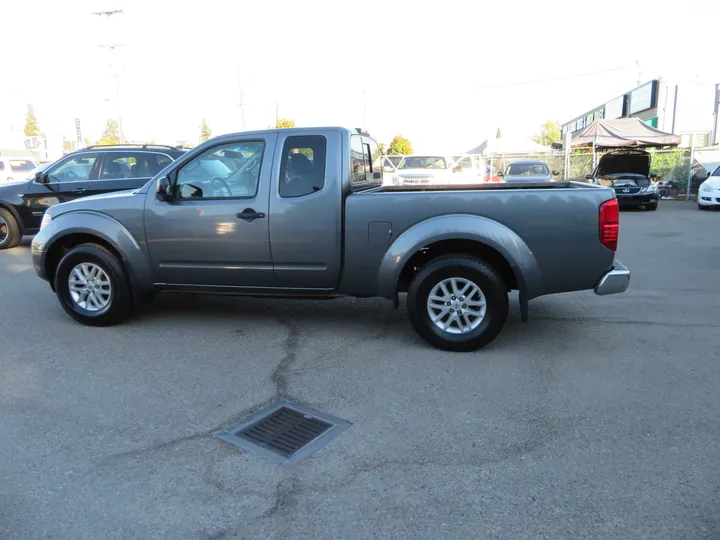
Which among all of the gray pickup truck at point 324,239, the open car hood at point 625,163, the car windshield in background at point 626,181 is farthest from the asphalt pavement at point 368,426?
the open car hood at point 625,163

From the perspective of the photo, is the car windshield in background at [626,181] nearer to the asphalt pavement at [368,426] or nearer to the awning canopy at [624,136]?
the awning canopy at [624,136]

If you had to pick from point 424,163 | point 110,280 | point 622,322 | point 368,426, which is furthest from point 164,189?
point 424,163

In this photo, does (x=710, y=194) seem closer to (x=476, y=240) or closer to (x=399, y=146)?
(x=476, y=240)

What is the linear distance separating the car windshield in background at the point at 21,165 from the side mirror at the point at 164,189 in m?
19.9

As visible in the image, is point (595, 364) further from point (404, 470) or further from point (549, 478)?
point (404, 470)

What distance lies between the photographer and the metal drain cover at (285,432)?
11.0 ft

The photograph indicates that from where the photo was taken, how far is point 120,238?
5625 millimetres

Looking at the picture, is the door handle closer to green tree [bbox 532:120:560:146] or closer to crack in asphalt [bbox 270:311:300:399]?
crack in asphalt [bbox 270:311:300:399]

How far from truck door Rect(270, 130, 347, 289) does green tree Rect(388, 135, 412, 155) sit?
4547 centimetres

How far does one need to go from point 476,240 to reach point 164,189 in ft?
9.70

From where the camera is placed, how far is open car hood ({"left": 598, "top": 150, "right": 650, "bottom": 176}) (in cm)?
1983

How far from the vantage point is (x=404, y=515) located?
108 inches

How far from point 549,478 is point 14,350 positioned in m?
4.67

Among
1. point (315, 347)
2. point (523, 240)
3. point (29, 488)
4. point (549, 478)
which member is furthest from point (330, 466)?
point (523, 240)
